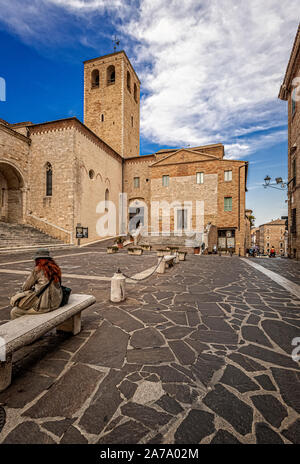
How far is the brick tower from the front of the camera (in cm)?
2892

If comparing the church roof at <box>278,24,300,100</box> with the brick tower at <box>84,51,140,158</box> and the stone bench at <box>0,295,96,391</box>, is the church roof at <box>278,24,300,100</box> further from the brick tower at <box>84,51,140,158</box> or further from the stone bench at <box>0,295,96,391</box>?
the brick tower at <box>84,51,140,158</box>

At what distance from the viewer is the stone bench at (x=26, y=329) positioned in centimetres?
189

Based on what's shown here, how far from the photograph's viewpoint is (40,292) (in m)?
2.57

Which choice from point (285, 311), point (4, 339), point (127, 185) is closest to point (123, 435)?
point (4, 339)

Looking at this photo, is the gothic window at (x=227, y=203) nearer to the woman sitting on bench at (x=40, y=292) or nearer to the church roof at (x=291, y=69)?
the church roof at (x=291, y=69)

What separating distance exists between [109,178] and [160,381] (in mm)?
25595

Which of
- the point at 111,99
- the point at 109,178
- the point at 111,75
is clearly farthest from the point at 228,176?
the point at 111,75

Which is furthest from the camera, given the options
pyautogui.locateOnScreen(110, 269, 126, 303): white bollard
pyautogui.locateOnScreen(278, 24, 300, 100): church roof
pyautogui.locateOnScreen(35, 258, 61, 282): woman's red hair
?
Answer: pyautogui.locateOnScreen(278, 24, 300, 100): church roof

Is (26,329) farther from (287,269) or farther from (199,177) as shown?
(199,177)

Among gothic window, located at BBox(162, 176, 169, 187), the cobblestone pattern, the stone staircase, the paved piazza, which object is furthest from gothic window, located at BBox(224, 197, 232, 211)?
the paved piazza

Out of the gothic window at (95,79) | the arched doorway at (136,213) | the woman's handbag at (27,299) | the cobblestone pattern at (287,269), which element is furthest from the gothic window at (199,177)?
the woman's handbag at (27,299)

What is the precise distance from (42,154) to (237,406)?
23512 millimetres

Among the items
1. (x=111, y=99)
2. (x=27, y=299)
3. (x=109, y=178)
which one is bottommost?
(x=27, y=299)

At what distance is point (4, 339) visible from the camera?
6.22ft
